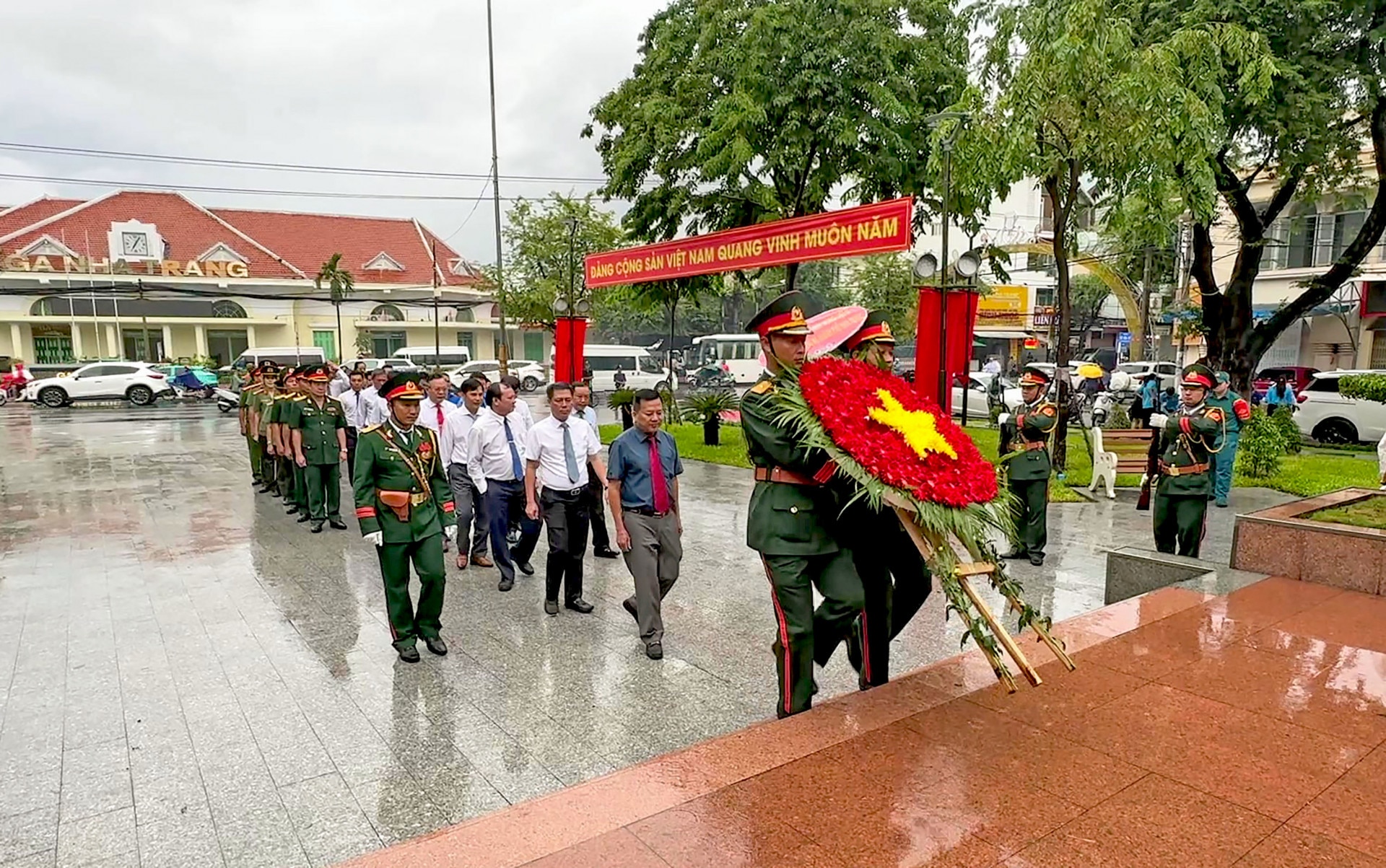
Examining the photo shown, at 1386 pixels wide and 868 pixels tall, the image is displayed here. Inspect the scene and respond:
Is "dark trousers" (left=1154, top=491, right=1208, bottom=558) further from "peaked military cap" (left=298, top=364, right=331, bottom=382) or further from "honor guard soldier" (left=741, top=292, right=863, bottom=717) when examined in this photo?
"peaked military cap" (left=298, top=364, right=331, bottom=382)

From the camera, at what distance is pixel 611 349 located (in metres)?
35.6

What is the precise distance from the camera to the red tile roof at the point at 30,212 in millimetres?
36156

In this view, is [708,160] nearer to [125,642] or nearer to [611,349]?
[125,642]

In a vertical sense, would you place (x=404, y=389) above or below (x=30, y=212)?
below

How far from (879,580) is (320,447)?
6.80m

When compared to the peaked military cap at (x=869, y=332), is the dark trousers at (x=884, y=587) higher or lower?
lower

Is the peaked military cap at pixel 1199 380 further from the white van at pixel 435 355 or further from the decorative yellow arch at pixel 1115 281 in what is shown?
the white van at pixel 435 355

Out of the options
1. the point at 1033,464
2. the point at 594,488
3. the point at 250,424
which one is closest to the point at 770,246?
the point at 1033,464

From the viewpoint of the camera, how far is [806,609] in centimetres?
339

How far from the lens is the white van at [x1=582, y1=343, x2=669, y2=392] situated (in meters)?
34.4

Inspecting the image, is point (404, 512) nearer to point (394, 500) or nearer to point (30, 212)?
point (394, 500)

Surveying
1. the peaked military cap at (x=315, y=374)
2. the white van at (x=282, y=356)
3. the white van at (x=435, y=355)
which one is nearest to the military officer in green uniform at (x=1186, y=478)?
the peaked military cap at (x=315, y=374)

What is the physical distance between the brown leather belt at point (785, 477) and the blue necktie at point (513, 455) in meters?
3.61

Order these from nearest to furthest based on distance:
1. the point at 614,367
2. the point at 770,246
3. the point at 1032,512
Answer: the point at 1032,512 < the point at 770,246 < the point at 614,367
